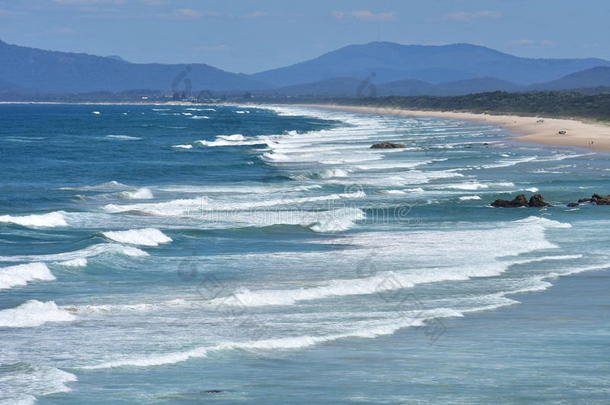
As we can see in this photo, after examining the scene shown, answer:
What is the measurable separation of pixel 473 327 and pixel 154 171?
39.3 meters

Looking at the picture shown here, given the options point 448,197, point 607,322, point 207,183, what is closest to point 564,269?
point 607,322

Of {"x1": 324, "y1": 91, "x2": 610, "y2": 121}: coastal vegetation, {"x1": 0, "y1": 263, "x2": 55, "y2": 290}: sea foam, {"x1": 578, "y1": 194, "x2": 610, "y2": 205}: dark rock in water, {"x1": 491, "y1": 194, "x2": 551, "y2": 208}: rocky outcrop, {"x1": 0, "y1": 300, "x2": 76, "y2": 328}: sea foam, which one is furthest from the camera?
{"x1": 324, "y1": 91, "x2": 610, "y2": 121}: coastal vegetation

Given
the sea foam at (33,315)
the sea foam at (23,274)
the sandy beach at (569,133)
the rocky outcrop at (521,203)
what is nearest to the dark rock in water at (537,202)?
the rocky outcrop at (521,203)

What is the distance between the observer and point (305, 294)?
65.1 feet

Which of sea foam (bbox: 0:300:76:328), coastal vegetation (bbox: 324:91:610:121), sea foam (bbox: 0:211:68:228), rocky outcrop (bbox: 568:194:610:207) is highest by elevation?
coastal vegetation (bbox: 324:91:610:121)

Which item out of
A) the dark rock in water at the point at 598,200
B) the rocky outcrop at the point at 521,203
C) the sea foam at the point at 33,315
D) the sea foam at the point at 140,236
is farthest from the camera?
the rocky outcrop at the point at 521,203

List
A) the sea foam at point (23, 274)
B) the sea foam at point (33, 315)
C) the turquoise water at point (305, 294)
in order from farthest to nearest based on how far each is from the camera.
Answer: the sea foam at point (23, 274), the sea foam at point (33, 315), the turquoise water at point (305, 294)

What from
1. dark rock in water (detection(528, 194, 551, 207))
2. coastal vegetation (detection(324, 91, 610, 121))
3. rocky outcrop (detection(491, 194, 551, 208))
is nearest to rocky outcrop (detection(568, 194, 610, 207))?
dark rock in water (detection(528, 194, 551, 207))

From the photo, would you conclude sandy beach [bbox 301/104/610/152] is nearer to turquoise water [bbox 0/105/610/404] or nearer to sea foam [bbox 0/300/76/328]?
turquoise water [bbox 0/105/610/404]

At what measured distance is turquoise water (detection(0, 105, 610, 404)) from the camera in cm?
1381

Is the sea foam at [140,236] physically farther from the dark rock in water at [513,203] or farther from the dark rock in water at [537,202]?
the dark rock in water at [537,202]

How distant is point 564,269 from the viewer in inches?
886

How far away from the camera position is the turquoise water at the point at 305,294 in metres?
13.8

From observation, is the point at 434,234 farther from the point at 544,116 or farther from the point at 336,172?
the point at 544,116
